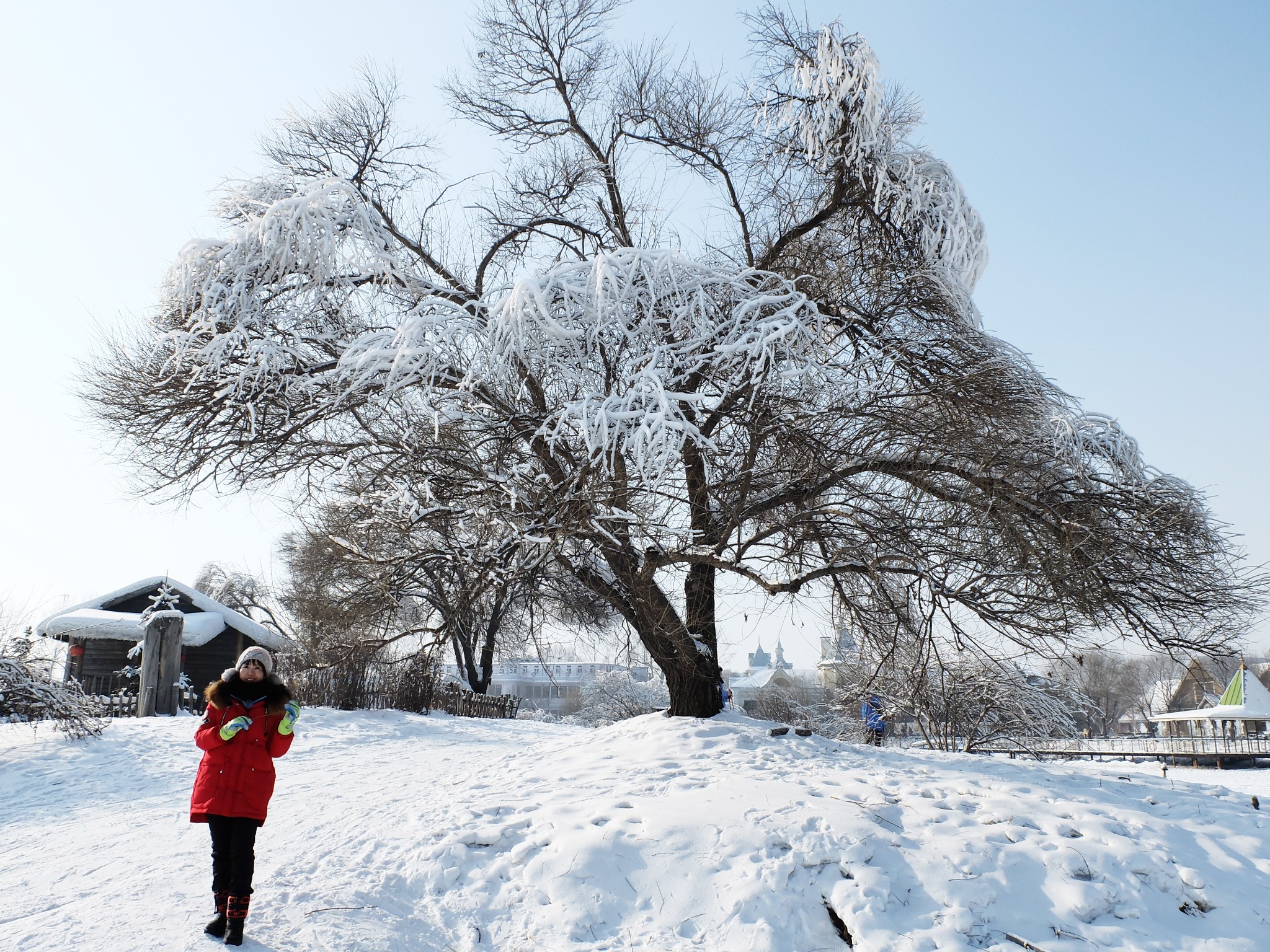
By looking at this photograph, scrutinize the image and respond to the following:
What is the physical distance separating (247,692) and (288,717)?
10.2 inches

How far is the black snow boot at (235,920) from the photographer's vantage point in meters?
3.77

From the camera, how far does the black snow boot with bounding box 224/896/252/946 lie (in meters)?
3.77

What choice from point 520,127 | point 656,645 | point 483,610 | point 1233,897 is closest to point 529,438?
point 483,610

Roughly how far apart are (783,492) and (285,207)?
5.07 meters

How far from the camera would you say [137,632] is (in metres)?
17.5

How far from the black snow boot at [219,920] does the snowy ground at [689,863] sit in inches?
2.7

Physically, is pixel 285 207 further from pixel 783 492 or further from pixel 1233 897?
pixel 1233 897

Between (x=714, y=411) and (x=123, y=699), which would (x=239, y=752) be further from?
(x=123, y=699)

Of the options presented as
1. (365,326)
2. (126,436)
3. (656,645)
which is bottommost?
(656,645)

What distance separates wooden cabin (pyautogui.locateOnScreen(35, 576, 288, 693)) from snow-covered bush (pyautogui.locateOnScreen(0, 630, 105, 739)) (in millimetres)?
7462

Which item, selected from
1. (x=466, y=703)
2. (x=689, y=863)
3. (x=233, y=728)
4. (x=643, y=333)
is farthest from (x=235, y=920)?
(x=466, y=703)

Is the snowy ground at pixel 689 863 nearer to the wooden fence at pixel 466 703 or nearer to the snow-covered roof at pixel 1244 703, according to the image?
the wooden fence at pixel 466 703

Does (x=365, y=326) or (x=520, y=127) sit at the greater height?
(x=520, y=127)

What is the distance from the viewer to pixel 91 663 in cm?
1967
